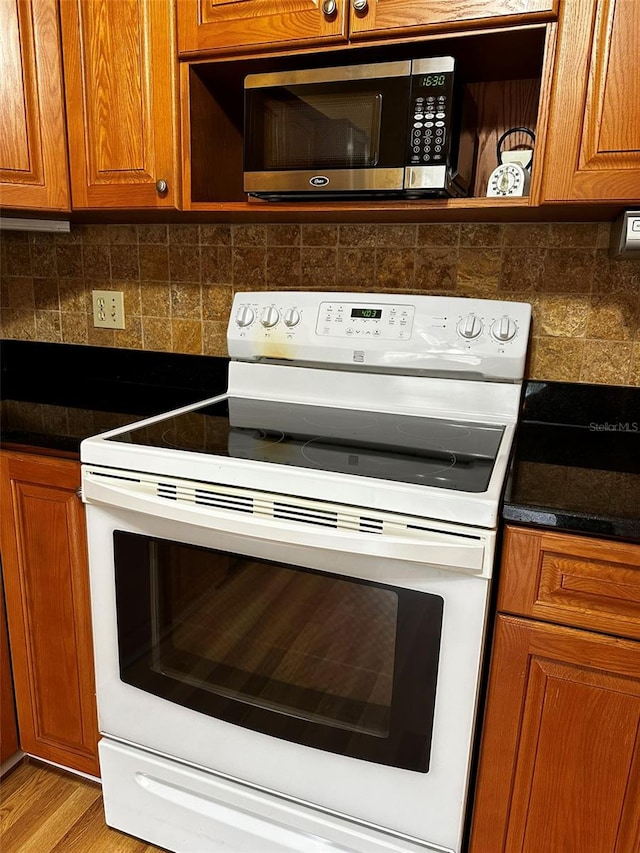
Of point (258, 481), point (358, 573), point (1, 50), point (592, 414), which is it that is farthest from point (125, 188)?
point (592, 414)

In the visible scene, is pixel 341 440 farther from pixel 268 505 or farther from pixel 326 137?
pixel 326 137

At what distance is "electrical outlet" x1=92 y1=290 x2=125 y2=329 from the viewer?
1.83 meters

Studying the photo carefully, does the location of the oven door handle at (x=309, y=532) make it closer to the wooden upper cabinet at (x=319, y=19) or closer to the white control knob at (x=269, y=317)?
the white control knob at (x=269, y=317)

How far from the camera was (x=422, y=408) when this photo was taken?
4.66 ft

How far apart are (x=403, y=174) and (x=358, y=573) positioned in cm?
75

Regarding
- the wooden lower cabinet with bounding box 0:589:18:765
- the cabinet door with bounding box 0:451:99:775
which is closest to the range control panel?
the cabinet door with bounding box 0:451:99:775

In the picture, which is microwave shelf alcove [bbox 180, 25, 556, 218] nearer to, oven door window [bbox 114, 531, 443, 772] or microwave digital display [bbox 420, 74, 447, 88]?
microwave digital display [bbox 420, 74, 447, 88]

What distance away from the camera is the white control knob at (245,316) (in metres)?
1.55

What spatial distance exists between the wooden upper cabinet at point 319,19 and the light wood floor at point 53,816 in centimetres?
173

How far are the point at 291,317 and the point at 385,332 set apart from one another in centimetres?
24

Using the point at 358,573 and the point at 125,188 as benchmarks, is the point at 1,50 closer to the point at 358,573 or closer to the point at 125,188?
the point at 125,188

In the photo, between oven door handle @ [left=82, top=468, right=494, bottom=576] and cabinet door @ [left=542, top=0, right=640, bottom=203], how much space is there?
674 millimetres

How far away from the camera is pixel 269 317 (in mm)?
1527

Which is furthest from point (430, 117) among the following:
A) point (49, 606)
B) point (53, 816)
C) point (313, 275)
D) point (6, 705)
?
point (53, 816)
